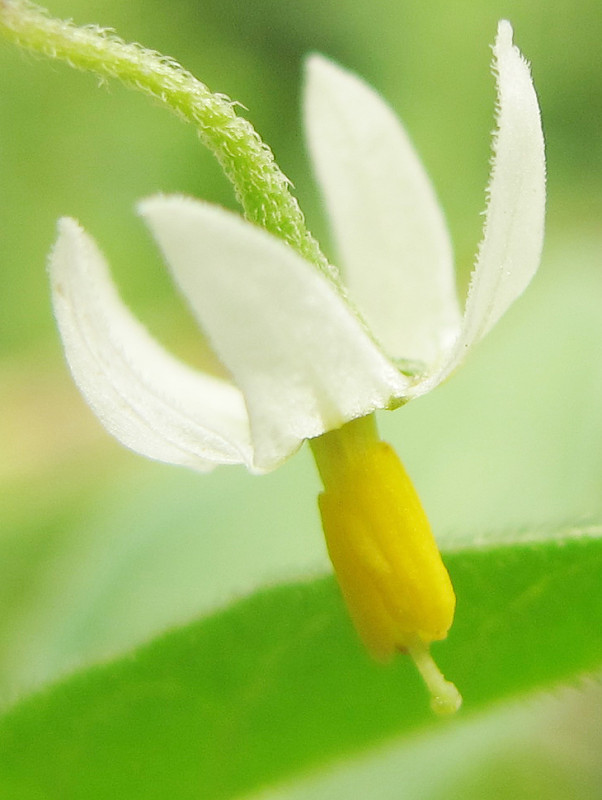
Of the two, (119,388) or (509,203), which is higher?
(509,203)

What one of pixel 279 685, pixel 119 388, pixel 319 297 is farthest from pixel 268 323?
pixel 279 685

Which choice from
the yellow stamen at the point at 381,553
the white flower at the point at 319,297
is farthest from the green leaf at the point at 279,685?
the white flower at the point at 319,297

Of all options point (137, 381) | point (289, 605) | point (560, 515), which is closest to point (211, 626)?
point (289, 605)

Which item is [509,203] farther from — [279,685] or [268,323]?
[279,685]

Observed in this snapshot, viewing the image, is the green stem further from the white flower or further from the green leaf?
the green leaf

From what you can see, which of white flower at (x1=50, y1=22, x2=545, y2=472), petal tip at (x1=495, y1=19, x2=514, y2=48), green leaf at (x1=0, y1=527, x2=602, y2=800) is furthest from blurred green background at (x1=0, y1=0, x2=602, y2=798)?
petal tip at (x1=495, y1=19, x2=514, y2=48)

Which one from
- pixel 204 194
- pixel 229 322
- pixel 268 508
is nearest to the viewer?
pixel 229 322

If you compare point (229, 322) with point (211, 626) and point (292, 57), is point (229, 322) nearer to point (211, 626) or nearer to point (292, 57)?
point (211, 626)
